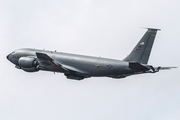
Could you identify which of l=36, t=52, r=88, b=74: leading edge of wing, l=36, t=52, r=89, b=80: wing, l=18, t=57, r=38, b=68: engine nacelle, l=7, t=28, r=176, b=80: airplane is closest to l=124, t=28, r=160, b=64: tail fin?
l=7, t=28, r=176, b=80: airplane

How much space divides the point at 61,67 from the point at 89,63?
437cm

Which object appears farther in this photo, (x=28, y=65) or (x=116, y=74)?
(x=28, y=65)

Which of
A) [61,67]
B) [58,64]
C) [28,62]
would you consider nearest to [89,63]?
[61,67]

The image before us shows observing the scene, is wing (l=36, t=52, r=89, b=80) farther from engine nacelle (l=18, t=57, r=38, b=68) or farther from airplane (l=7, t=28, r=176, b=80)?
engine nacelle (l=18, t=57, r=38, b=68)

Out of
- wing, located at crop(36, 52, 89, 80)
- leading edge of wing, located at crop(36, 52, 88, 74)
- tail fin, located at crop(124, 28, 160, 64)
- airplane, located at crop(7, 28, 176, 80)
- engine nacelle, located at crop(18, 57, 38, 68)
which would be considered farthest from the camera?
engine nacelle, located at crop(18, 57, 38, 68)

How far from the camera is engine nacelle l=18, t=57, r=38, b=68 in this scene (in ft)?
230

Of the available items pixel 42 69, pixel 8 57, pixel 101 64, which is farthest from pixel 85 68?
pixel 8 57

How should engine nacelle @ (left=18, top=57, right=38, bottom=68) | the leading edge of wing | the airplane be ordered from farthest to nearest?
engine nacelle @ (left=18, top=57, right=38, bottom=68) < the leading edge of wing < the airplane

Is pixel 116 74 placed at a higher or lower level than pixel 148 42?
lower

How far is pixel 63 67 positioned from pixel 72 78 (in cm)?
266

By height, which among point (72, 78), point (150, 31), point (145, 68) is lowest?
point (72, 78)

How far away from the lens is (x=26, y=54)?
73500mm

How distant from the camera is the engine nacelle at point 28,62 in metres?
70.2

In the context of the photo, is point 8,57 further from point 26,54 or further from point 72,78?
point 72,78
